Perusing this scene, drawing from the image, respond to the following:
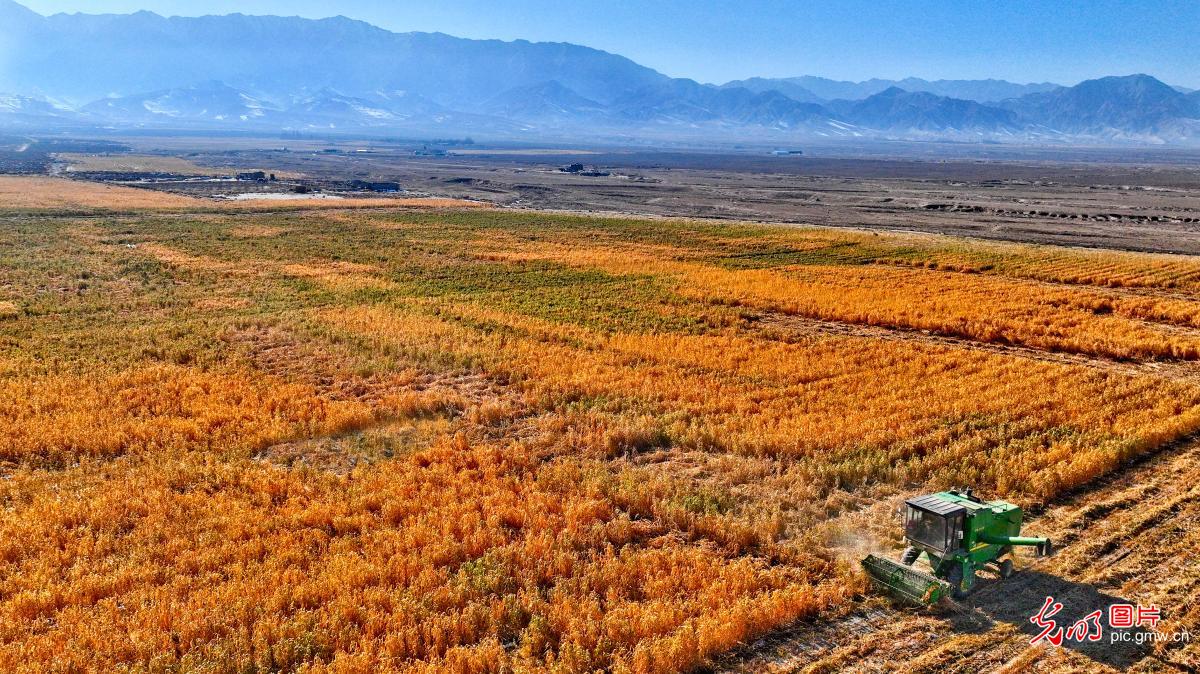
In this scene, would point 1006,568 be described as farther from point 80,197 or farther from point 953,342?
point 80,197

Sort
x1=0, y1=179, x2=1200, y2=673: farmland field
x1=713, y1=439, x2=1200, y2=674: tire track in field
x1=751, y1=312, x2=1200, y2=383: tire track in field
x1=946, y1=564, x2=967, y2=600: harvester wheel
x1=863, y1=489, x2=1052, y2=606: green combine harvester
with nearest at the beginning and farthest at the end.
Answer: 1. x1=713, y1=439, x2=1200, y2=674: tire track in field
2. x1=0, y1=179, x2=1200, y2=673: farmland field
3. x1=863, y1=489, x2=1052, y2=606: green combine harvester
4. x1=946, y1=564, x2=967, y2=600: harvester wheel
5. x1=751, y1=312, x2=1200, y2=383: tire track in field

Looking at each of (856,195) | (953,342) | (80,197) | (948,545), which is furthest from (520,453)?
(856,195)

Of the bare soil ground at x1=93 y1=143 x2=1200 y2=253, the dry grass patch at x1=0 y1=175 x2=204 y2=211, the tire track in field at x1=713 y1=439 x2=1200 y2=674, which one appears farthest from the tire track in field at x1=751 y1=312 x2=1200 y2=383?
the dry grass patch at x1=0 y1=175 x2=204 y2=211

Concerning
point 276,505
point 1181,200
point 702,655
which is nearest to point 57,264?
point 276,505

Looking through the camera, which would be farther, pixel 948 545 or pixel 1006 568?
pixel 1006 568

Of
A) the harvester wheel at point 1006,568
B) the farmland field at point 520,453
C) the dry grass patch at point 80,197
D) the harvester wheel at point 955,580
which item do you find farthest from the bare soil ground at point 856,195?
the harvester wheel at point 955,580

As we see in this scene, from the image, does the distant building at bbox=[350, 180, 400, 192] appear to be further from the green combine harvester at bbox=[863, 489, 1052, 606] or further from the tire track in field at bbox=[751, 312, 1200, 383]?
the green combine harvester at bbox=[863, 489, 1052, 606]
